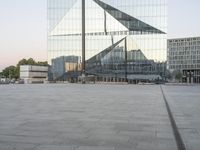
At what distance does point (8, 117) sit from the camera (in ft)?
37.6

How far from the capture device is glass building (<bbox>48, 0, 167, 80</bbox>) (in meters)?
78.9

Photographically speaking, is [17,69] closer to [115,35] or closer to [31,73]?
[31,73]

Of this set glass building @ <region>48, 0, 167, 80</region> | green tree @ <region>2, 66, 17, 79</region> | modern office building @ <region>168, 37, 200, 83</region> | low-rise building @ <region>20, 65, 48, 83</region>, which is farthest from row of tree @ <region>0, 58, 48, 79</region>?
modern office building @ <region>168, 37, 200, 83</region>

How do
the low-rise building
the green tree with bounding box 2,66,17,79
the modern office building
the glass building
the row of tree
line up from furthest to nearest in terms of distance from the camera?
the modern office building < the green tree with bounding box 2,66,17,79 < the row of tree < the low-rise building < the glass building

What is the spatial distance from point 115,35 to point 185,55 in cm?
9173

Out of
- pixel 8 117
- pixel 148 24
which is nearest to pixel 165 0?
pixel 148 24

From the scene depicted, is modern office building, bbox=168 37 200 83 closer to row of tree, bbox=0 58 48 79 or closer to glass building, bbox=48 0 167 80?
row of tree, bbox=0 58 48 79

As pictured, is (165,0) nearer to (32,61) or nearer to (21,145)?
(32,61)

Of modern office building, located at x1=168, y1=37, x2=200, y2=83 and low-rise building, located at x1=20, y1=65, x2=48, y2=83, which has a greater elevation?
modern office building, located at x1=168, y1=37, x2=200, y2=83

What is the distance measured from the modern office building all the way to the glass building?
74.1 metres

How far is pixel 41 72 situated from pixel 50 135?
315 feet

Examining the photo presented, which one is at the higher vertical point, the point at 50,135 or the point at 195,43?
the point at 195,43

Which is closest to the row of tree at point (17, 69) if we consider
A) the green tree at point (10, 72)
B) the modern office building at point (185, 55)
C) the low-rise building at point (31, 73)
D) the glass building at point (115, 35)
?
the green tree at point (10, 72)

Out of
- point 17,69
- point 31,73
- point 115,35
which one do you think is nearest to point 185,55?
point 17,69
